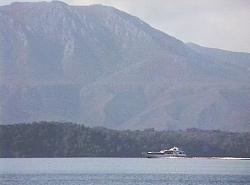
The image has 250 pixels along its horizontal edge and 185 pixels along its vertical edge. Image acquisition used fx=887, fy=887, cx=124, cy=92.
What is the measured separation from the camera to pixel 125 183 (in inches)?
4301

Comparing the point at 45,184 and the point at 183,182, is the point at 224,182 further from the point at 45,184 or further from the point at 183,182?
the point at 45,184

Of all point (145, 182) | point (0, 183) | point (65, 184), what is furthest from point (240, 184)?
point (0, 183)

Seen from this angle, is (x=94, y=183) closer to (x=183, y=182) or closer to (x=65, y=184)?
(x=65, y=184)

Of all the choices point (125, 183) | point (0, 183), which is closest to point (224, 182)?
point (125, 183)

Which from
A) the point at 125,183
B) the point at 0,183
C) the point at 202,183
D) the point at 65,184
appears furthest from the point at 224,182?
the point at 0,183

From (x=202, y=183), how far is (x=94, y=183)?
13395mm

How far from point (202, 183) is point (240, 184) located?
5692mm

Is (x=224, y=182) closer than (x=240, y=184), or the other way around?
(x=240, y=184)

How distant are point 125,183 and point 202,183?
31.4ft

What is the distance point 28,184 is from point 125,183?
12104 millimetres

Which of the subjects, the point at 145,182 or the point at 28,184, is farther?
the point at 145,182

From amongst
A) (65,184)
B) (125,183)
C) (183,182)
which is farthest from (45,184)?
(183,182)

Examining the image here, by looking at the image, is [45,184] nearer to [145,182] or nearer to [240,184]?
[145,182]

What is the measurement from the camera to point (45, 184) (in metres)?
107
